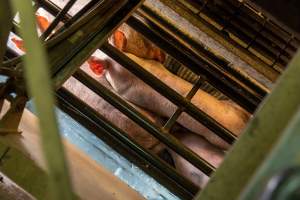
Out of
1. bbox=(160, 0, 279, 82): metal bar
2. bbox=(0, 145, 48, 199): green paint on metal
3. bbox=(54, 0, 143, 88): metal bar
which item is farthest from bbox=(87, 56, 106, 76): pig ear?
bbox=(0, 145, 48, 199): green paint on metal

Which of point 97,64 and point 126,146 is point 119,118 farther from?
point 126,146

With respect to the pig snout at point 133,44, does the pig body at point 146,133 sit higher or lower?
lower

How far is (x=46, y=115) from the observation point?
1.95 ft

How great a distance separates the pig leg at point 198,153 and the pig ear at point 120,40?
34.8 inches

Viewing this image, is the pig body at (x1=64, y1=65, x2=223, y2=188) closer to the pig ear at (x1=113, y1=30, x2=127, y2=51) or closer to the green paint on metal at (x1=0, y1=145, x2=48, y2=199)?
the pig ear at (x1=113, y1=30, x2=127, y2=51)

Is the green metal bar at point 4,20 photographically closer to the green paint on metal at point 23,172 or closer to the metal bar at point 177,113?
the green paint on metal at point 23,172

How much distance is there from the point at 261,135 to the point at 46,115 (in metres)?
0.28

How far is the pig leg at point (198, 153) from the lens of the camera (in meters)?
3.42

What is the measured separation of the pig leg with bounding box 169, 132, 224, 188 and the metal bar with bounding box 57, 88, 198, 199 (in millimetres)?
1169

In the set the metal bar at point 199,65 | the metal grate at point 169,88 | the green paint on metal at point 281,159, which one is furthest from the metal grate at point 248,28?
the green paint on metal at point 281,159

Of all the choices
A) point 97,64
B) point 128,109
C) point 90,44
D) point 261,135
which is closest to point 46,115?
point 261,135

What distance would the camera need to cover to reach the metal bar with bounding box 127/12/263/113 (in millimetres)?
2262

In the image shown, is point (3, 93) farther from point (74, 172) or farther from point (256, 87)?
point (256, 87)

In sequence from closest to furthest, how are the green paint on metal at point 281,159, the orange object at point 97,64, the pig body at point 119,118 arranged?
the green paint on metal at point 281,159 < the orange object at point 97,64 < the pig body at point 119,118
